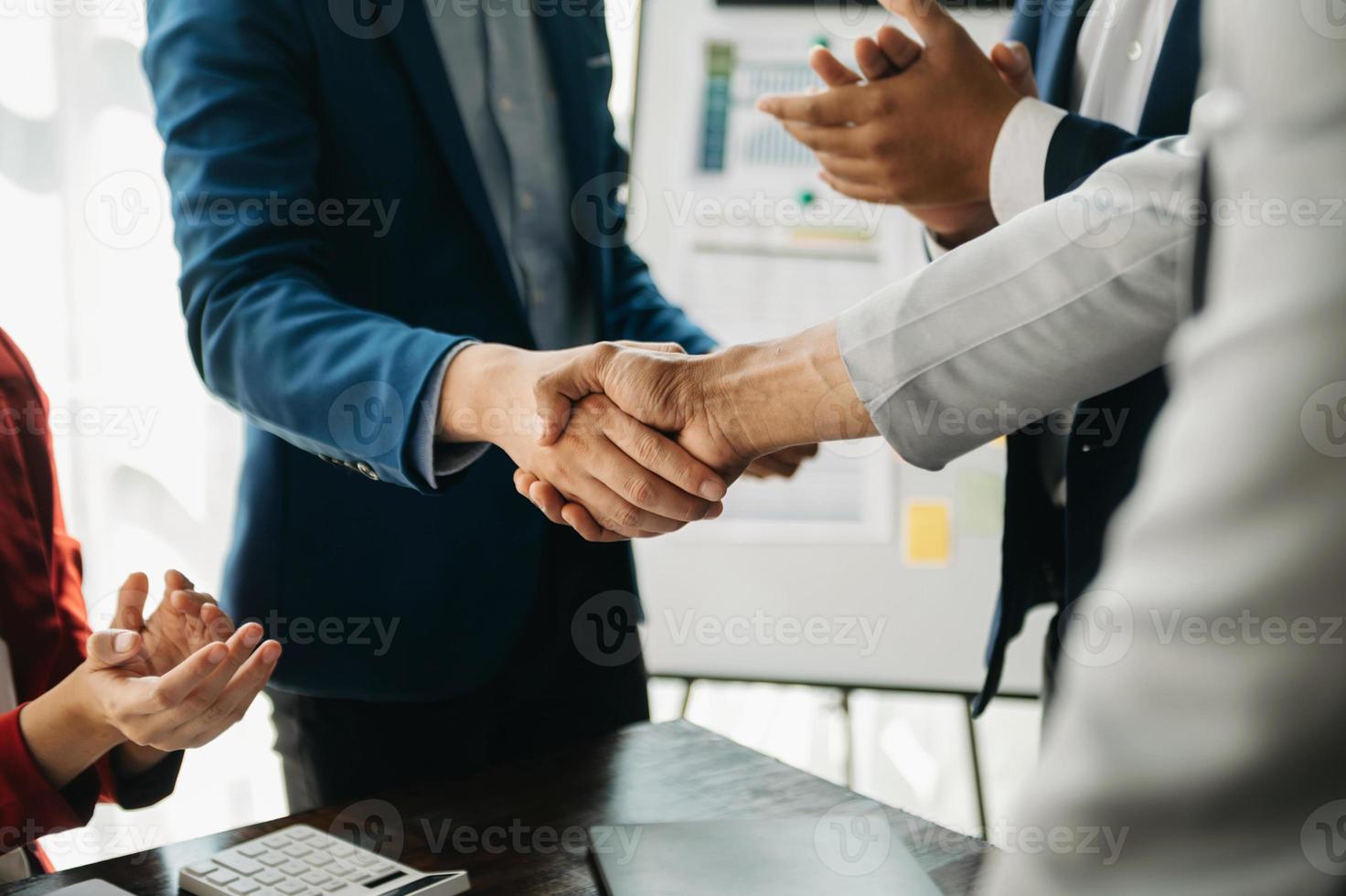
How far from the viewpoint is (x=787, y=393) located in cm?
99

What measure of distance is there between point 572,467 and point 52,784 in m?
0.52

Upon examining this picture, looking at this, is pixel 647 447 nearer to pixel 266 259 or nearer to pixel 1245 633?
pixel 266 259

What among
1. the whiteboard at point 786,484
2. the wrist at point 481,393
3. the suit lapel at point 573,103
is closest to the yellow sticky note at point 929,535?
the whiteboard at point 786,484

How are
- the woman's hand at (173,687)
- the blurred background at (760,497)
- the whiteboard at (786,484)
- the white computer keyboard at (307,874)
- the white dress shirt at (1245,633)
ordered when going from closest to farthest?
the white dress shirt at (1245,633)
the white computer keyboard at (307,874)
the woman's hand at (173,687)
the blurred background at (760,497)
the whiteboard at (786,484)

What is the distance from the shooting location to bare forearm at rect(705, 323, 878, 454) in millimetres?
958

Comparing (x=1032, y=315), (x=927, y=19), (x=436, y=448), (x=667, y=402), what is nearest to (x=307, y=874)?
(x=436, y=448)

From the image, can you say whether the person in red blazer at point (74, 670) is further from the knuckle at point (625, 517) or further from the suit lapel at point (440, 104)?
the suit lapel at point (440, 104)

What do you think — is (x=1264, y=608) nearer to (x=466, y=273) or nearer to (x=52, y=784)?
(x=52, y=784)

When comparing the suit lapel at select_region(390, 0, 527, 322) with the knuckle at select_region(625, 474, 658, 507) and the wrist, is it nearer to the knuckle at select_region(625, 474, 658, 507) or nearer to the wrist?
the wrist

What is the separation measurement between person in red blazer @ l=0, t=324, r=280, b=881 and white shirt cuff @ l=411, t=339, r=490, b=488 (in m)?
0.22

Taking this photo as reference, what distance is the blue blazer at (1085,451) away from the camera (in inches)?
37.5

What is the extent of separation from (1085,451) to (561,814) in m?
0.58

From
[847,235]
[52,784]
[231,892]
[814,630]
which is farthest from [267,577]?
[847,235]

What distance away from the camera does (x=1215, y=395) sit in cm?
29
